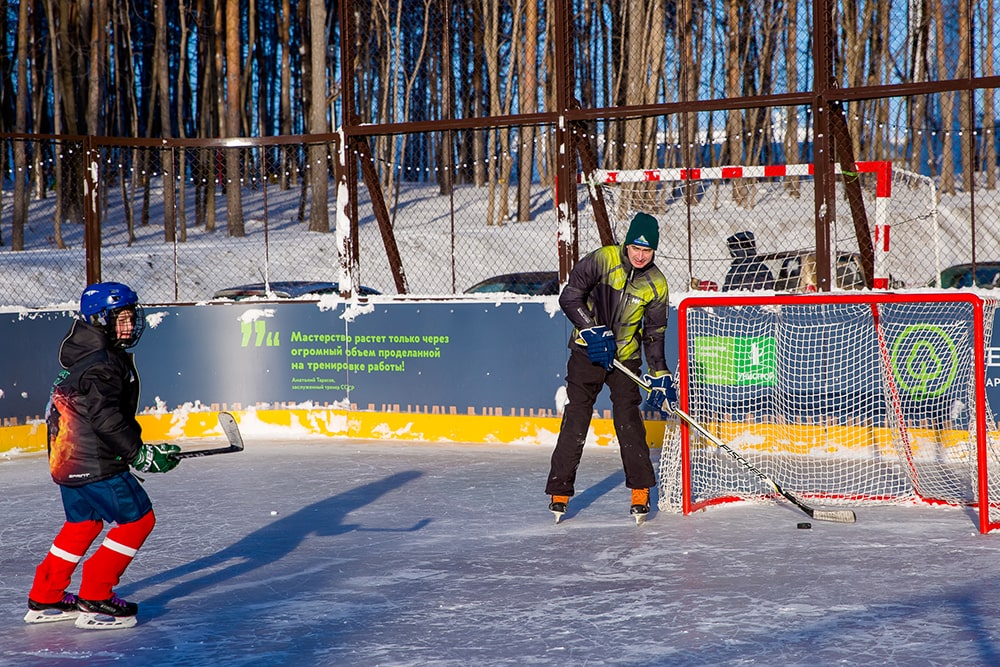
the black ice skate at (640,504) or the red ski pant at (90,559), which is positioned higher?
the red ski pant at (90,559)

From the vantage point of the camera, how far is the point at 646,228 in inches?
254

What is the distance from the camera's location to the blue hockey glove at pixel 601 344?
6414 mm

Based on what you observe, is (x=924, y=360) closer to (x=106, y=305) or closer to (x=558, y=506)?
(x=558, y=506)

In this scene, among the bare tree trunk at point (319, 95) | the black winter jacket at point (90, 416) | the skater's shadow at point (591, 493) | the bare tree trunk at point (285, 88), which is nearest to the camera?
the black winter jacket at point (90, 416)

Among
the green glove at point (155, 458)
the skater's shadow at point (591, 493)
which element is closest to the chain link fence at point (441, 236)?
the skater's shadow at point (591, 493)

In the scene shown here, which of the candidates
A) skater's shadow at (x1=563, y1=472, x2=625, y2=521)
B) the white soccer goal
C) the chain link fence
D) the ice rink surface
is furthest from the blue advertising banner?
the chain link fence

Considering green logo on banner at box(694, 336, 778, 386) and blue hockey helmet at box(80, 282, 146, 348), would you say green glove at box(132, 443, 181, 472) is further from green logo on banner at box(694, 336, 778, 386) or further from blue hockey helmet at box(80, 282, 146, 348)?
green logo on banner at box(694, 336, 778, 386)

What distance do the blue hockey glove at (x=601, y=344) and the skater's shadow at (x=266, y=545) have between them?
142 centimetres

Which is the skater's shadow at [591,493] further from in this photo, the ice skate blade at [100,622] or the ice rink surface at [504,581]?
the ice skate blade at [100,622]

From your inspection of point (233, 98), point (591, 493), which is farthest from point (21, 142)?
point (591, 493)

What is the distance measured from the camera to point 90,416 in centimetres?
462

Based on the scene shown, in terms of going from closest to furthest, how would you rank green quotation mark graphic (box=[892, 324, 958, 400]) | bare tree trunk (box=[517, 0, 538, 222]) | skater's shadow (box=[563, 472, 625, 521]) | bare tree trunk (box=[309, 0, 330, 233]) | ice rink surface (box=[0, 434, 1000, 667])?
ice rink surface (box=[0, 434, 1000, 667]), skater's shadow (box=[563, 472, 625, 521]), green quotation mark graphic (box=[892, 324, 958, 400]), bare tree trunk (box=[517, 0, 538, 222]), bare tree trunk (box=[309, 0, 330, 233])

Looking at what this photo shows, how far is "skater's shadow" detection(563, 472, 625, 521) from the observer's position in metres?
7.20

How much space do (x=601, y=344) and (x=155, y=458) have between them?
2600 mm
